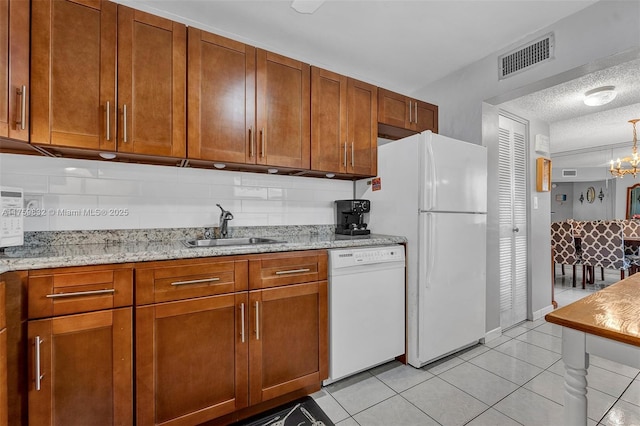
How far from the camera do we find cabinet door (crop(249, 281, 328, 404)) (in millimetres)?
1634

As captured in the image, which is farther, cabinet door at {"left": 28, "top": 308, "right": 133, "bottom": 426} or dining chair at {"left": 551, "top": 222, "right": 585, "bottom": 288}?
→ dining chair at {"left": 551, "top": 222, "right": 585, "bottom": 288}

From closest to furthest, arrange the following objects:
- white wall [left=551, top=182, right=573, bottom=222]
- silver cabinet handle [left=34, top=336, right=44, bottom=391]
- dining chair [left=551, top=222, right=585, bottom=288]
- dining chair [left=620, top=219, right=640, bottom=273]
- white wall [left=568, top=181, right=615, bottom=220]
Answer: silver cabinet handle [left=34, top=336, right=44, bottom=391] → dining chair [left=620, top=219, right=640, bottom=273] → dining chair [left=551, top=222, right=585, bottom=288] → white wall [left=568, top=181, right=615, bottom=220] → white wall [left=551, top=182, right=573, bottom=222]

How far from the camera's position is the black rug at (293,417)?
63.1 inches

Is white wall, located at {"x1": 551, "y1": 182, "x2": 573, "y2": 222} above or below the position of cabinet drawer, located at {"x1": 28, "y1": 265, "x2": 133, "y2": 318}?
above

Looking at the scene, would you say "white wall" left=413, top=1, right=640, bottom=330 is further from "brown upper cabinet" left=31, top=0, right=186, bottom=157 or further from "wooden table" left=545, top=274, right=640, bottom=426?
"brown upper cabinet" left=31, top=0, right=186, bottom=157

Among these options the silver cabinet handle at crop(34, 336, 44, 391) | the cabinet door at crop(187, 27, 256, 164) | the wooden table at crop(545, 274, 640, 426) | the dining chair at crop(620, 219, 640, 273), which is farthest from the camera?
the dining chair at crop(620, 219, 640, 273)

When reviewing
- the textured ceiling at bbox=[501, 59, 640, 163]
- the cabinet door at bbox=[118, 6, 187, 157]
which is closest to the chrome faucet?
the cabinet door at bbox=[118, 6, 187, 157]

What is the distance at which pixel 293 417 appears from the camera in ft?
5.42

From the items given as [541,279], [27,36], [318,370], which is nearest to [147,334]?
[318,370]

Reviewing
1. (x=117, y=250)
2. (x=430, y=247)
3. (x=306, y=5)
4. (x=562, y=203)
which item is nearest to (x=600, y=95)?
(x=430, y=247)

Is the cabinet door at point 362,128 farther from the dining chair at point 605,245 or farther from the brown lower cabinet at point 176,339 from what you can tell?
the dining chair at point 605,245

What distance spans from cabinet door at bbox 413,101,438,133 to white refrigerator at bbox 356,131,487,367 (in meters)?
0.63

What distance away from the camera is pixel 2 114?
1334mm

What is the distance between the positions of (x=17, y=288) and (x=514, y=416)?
2.50 meters
